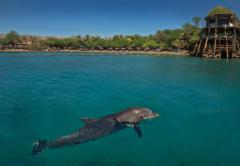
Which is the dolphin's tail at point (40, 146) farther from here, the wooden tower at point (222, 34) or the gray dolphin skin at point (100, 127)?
the wooden tower at point (222, 34)

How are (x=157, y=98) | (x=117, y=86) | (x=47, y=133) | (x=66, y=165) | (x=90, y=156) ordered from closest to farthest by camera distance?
(x=66, y=165) → (x=90, y=156) → (x=47, y=133) → (x=157, y=98) → (x=117, y=86)

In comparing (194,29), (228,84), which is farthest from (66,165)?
(194,29)

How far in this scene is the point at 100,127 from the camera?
9.83 meters

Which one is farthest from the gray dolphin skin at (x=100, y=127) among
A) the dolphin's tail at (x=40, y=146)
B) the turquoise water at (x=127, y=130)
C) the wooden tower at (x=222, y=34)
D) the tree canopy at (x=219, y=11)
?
the tree canopy at (x=219, y=11)

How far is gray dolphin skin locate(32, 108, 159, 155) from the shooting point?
8.82 metres

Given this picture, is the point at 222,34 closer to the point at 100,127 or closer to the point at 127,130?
the point at 127,130

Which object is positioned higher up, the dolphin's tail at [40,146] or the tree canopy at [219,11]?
the tree canopy at [219,11]

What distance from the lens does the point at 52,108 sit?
15234 mm

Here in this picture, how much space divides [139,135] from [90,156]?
2.28m

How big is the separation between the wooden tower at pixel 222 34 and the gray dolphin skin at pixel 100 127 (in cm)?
6040

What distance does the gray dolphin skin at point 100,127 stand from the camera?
28.9 feet

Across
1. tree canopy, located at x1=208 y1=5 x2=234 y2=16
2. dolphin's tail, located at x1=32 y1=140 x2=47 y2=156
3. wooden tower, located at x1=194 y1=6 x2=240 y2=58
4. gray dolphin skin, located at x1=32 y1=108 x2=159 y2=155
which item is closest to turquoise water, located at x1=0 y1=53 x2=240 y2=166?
dolphin's tail, located at x1=32 y1=140 x2=47 y2=156

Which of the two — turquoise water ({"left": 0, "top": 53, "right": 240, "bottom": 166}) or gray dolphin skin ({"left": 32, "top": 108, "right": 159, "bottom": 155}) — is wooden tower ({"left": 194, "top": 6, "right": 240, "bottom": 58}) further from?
gray dolphin skin ({"left": 32, "top": 108, "right": 159, "bottom": 155})

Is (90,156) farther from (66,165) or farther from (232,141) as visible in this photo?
(232,141)
